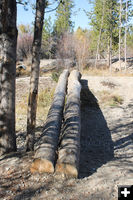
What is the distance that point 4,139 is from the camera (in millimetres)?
3793

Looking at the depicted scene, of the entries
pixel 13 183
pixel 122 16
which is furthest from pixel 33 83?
pixel 122 16

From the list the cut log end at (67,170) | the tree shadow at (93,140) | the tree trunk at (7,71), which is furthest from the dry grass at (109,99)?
the cut log end at (67,170)

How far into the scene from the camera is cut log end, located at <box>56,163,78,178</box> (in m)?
3.03

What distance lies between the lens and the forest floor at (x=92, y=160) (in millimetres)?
2680

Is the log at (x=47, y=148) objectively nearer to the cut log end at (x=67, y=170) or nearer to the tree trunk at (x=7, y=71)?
the cut log end at (x=67, y=170)

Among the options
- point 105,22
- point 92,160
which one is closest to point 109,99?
point 92,160

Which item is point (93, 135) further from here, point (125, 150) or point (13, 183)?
point (13, 183)

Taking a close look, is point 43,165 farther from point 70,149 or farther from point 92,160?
point 92,160

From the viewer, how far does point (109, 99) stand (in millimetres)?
9211

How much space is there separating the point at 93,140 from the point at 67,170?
2.63 meters

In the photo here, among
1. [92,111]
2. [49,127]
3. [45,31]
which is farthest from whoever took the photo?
[45,31]

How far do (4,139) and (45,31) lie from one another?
24416 mm

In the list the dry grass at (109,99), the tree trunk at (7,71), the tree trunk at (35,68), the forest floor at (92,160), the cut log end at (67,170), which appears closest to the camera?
the forest floor at (92,160)

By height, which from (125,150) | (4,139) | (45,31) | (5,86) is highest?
(45,31)
